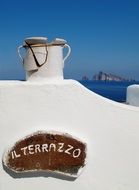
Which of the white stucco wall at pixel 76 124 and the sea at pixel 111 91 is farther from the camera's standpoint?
the sea at pixel 111 91

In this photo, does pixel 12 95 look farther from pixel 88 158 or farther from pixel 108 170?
pixel 108 170

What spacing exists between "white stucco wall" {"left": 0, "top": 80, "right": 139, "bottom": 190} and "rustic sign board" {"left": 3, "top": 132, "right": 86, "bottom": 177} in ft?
0.25

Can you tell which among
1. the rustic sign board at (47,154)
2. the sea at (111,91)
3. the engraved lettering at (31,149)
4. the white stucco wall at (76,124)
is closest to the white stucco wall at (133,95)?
the sea at (111,91)

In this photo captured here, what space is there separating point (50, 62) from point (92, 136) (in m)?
0.81

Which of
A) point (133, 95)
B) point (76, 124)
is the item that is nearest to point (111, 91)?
point (133, 95)

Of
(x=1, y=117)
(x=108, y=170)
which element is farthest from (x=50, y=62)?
(x=108, y=170)

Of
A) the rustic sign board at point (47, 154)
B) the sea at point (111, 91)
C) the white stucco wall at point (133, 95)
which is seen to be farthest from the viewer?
the sea at point (111, 91)

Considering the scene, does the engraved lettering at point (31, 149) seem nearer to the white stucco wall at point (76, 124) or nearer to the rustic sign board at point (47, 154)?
the rustic sign board at point (47, 154)

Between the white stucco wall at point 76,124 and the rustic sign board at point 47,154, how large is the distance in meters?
0.08

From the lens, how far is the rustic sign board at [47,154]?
3.01 meters

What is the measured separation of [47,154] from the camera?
3.04m

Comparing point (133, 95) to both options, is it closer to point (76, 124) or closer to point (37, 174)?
point (76, 124)

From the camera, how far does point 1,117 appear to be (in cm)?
308

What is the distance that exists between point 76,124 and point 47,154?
39cm
